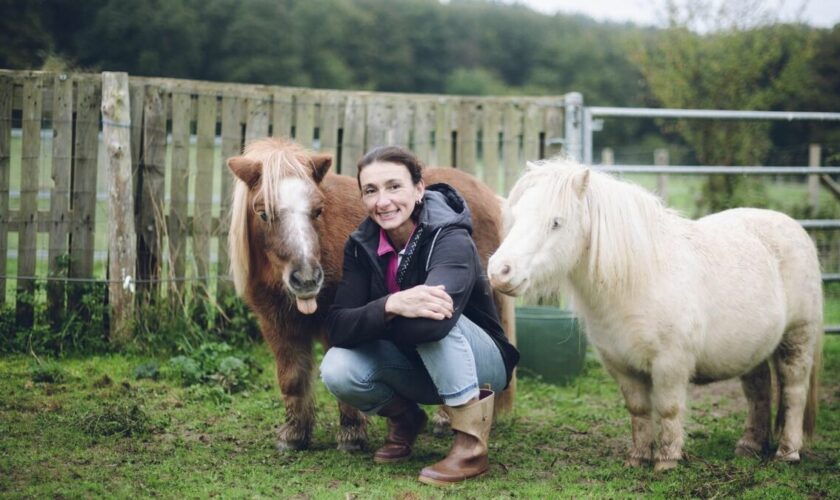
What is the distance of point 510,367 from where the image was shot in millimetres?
3816

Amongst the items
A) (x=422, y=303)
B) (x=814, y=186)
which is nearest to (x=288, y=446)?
(x=422, y=303)

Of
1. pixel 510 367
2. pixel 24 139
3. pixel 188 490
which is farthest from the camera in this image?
pixel 24 139

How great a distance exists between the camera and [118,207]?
18.7 ft

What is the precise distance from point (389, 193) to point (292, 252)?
562 mm

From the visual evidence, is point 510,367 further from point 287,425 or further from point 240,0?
point 240,0

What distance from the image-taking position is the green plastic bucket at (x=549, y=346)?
5898 millimetres

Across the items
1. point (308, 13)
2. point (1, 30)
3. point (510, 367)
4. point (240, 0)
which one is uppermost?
point (308, 13)

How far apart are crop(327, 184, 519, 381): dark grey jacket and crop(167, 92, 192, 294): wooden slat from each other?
287 cm

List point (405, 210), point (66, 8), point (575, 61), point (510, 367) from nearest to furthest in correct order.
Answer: point (405, 210) → point (510, 367) → point (66, 8) → point (575, 61)

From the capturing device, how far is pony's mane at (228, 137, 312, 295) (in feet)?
12.1

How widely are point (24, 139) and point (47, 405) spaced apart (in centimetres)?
236

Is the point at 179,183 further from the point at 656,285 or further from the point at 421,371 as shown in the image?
the point at 656,285

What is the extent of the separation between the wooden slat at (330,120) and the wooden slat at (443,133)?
0.90 meters

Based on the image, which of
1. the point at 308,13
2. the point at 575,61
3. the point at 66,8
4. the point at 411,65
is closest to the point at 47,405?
the point at 66,8
